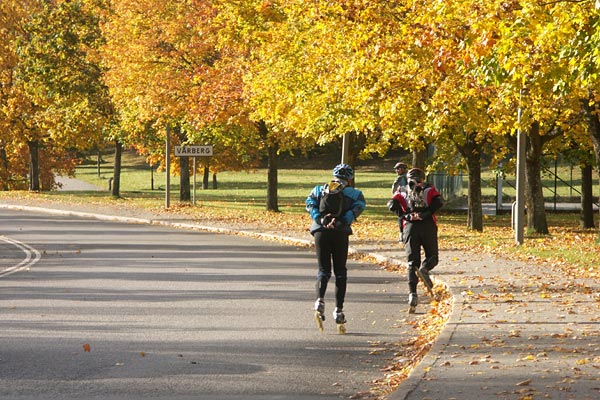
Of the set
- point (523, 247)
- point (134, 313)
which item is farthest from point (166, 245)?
point (134, 313)

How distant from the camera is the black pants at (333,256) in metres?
13.1

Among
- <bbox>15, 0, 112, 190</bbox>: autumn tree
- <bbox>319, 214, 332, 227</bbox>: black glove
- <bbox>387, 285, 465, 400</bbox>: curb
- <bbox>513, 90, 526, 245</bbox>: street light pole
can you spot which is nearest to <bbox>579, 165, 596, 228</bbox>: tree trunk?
<bbox>513, 90, 526, 245</bbox>: street light pole

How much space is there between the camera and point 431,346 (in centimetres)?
1146

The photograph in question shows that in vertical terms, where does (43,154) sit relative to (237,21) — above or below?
below

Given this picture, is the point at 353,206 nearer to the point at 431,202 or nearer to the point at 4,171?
the point at 431,202

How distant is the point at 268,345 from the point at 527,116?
1357 centimetres

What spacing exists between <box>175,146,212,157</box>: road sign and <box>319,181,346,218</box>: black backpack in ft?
91.4

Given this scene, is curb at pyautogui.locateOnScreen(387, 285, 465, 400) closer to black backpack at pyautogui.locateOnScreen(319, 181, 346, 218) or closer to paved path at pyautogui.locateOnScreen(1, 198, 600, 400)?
paved path at pyautogui.locateOnScreen(1, 198, 600, 400)

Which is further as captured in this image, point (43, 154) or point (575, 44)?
point (43, 154)

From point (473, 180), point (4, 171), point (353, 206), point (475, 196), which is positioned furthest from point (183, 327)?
point (4, 171)

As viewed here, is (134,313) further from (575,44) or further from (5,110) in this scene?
(5,110)

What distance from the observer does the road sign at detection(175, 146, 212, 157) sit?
40844 mm

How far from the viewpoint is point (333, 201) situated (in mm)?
13016

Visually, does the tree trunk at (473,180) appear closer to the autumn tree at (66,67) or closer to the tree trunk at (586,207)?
the tree trunk at (586,207)
